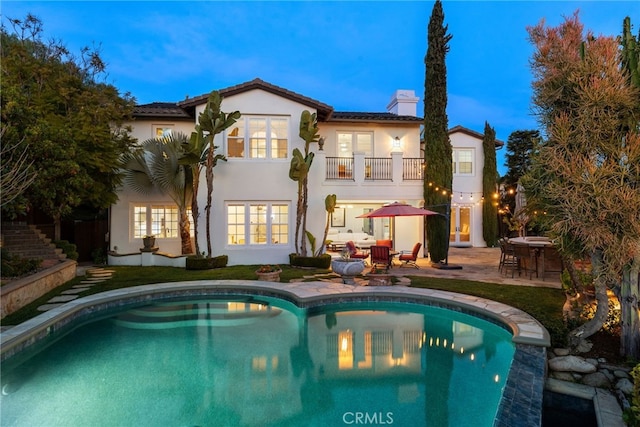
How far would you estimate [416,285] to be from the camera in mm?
10820

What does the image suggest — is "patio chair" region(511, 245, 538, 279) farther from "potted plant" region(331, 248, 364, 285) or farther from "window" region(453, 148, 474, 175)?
"window" region(453, 148, 474, 175)

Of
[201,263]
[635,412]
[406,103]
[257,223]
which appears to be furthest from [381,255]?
[406,103]

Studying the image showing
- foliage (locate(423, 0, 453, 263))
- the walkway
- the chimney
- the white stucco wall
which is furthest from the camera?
the white stucco wall

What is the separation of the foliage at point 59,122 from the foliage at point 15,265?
1.33 m

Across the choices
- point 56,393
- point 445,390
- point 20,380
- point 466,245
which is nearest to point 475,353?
point 445,390

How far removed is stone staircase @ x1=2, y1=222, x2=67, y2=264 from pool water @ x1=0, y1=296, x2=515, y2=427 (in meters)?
6.15

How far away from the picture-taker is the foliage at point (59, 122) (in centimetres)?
901

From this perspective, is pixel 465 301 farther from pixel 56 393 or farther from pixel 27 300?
pixel 27 300

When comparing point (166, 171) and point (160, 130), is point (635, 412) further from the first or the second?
point (160, 130)

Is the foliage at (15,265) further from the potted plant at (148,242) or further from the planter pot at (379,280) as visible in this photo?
the planter pot at (379,280)

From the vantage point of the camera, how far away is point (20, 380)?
570cm

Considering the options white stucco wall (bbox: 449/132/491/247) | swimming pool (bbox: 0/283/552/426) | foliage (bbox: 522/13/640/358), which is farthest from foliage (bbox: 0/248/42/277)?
white stucco wall (bbox: 449/132/491/247)

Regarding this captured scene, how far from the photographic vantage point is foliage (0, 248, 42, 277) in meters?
9.42

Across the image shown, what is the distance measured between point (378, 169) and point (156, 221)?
11.1 m
